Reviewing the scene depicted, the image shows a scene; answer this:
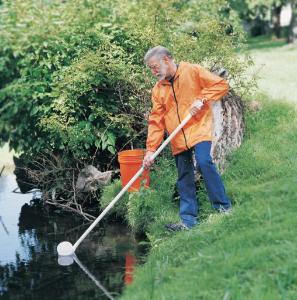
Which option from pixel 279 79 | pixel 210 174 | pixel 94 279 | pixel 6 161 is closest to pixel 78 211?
pixel 94 279

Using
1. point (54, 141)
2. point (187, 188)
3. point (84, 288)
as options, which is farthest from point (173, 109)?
point (54, 141)

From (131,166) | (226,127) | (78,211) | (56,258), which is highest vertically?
(226,127)

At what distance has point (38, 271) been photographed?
6.24 metres

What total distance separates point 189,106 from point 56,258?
6.59ft

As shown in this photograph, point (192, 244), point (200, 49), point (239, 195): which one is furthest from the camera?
point (200, 49)

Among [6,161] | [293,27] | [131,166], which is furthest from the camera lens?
[293,27]

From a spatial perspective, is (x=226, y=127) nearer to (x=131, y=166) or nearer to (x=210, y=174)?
(x=131, y=166)

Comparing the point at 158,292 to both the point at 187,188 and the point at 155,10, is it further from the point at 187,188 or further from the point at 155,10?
the point at 155,10

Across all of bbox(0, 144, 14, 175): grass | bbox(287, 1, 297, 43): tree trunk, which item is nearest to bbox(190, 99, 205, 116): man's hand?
bbox(0, 144, 14, 175): grass

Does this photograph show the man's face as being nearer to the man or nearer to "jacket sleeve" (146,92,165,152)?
the man

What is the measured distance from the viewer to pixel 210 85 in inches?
247

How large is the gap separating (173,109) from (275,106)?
2.93 metres

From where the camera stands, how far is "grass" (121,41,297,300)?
449 cm

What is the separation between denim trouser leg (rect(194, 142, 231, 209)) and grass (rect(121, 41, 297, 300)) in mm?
154
